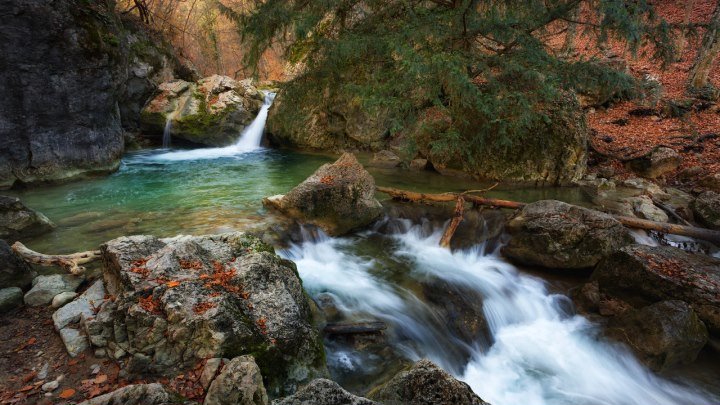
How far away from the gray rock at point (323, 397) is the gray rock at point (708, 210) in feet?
29.5

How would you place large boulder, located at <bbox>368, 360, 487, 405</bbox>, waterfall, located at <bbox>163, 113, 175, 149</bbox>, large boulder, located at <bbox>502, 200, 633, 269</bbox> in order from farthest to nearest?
1. waterfall, located at <bbox>163, 113, 175, 149</bbox>
2. large boulder, located at <bbox>502, 200, 633, 269</bbox>
3. large boulder, located at <bbox>368, 360, 487, 405</bbox>

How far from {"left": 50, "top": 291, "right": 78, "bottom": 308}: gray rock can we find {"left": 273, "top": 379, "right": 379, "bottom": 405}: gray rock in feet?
12.1

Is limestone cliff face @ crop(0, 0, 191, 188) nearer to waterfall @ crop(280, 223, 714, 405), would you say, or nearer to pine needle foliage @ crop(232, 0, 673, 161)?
pine needle foliage @ crop(232, 0, 673, 161)

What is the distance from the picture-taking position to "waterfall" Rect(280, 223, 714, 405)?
14.9ft

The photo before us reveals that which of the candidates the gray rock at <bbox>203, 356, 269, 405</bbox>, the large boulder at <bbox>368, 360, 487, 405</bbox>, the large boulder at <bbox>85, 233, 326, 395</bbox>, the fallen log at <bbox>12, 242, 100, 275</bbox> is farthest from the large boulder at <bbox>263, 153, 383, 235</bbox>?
the large boulder at <bbox>368, 360, 487, 405</bbox>

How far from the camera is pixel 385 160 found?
1319 centimetres

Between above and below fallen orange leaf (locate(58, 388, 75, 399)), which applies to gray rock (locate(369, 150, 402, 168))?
above

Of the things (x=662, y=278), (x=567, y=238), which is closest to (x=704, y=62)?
(x=567, y=238)

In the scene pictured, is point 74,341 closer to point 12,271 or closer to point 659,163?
point 12,271

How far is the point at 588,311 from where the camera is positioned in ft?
18.6

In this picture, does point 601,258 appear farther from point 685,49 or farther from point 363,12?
point 685,49

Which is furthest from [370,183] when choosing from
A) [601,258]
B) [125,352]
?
[125,352]

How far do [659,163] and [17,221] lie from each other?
1414cm

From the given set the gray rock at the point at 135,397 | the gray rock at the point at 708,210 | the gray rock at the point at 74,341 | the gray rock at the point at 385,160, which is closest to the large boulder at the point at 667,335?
the gray rock at the point at 708,210
